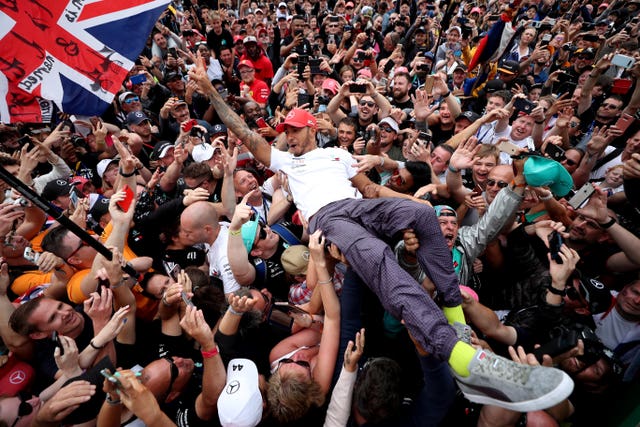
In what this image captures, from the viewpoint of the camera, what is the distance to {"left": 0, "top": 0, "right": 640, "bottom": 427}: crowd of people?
2102 millimetres

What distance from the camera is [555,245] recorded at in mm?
2756

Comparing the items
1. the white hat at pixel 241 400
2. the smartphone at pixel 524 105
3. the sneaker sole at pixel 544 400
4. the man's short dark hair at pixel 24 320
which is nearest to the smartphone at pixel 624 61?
the smartphone at pixel 524 105

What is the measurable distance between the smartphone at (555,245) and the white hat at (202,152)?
415cm

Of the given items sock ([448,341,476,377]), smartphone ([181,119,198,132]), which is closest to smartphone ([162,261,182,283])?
smartphone ([181,119,198,132])

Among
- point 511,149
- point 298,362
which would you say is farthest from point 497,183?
point 298,362

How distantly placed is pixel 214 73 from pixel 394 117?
528 centimetres

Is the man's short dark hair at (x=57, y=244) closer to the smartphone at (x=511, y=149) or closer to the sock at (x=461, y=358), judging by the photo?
the sock at (x=461, y=358)

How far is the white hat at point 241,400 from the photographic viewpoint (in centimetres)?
199

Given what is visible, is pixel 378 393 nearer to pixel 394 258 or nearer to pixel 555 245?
pixel 394 258

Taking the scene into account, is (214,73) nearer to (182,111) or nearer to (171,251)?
(182,111)

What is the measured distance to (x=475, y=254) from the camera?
3.12m

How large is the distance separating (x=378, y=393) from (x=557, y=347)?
4.18ft

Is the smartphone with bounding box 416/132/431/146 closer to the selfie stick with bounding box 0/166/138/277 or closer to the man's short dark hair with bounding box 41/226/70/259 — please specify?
the selfie stick with bounding box 0/166/138/277

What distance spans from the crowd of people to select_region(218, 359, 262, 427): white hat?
11mm
